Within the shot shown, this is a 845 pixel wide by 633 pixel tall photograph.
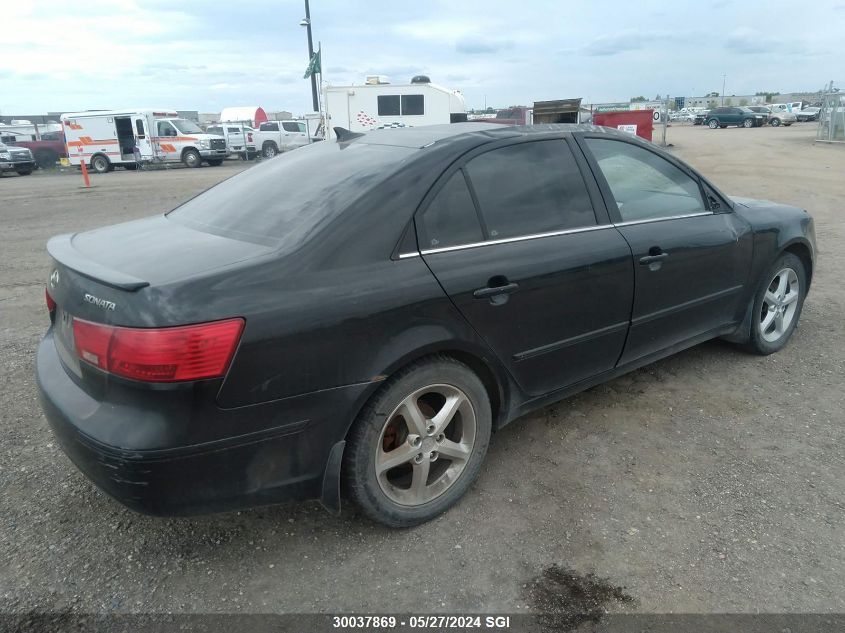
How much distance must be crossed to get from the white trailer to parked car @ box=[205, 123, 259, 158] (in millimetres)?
7878

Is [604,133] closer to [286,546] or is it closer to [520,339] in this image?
[520,339]

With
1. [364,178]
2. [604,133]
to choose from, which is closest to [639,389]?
[604,133]

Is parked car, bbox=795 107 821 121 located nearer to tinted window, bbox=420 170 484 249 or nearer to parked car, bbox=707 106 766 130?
parked car, bbox=707 106 766 130

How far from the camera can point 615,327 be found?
3229 mm

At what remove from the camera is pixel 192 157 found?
2711cm

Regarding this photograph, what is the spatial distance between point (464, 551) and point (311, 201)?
62.1 inches

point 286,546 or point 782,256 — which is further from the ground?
point 782,256

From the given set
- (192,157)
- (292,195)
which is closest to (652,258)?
(292,195)

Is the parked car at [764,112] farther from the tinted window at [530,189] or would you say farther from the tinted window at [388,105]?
the tinted window at [530,189]

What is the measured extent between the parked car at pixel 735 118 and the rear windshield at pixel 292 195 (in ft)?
169

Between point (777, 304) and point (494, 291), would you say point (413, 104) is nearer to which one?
point (777, 304)

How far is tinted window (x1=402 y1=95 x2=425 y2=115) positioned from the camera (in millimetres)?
23094

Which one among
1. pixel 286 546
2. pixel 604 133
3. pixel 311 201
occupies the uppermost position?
pixel 604 133

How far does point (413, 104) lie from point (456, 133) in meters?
21.3
